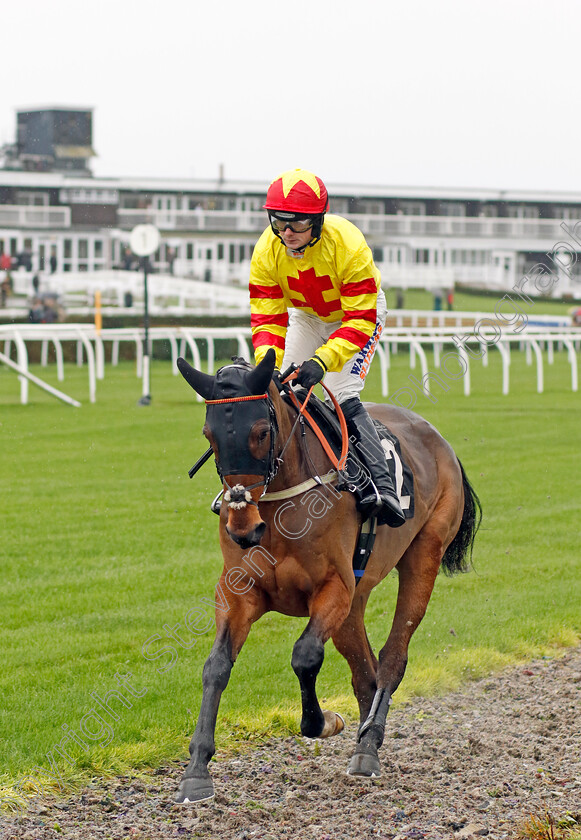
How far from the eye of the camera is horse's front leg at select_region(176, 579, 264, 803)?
10.4ft

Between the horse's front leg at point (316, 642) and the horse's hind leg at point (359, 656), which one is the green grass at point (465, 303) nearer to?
the horse's hind leg at point (359, 656)

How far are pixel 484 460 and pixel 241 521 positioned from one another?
764 cm

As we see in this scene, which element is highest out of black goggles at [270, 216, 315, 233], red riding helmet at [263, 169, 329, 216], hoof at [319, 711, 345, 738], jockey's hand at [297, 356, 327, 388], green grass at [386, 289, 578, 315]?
red riding helmet at [263, 169, 329, 216]

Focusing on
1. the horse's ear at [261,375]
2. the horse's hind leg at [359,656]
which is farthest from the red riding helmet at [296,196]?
the horse's hind leg at [359,656]

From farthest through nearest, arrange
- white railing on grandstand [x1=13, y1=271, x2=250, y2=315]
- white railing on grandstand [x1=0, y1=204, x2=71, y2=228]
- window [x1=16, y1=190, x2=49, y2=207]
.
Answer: window [x1=16, y1=190, x2=49, y2=207] → white railing on grandstand [x1=0, y1=204, x2=71, y2=228] → white railing on grandstand [x1=13, y1=271, x2=250, y2=315]

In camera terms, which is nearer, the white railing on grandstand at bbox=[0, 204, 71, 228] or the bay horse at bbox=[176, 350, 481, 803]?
the bay horse at bbox=[176, 350, 481, 803]

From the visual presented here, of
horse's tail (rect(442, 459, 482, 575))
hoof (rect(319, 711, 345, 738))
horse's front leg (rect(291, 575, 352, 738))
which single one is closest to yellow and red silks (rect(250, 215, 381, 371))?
horse's front leg (rect(291, 575, 352, 738))

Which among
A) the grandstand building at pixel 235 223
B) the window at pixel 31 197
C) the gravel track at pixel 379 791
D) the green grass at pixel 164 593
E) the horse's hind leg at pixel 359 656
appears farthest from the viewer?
the window at pixel 31 197

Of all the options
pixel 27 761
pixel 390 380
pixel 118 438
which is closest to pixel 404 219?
pixel 390 380

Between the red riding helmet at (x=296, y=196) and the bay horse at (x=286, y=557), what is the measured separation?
58cm

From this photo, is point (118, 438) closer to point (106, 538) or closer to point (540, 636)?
point (106, 538)

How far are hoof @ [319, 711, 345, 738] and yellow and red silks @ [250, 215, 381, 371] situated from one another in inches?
47.0

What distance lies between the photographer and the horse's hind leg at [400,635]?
12.4ft

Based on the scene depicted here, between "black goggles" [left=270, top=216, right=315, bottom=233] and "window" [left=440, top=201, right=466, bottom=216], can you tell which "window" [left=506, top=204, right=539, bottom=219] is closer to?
"window" [left=440, top=201, right=466, bottom=216]
